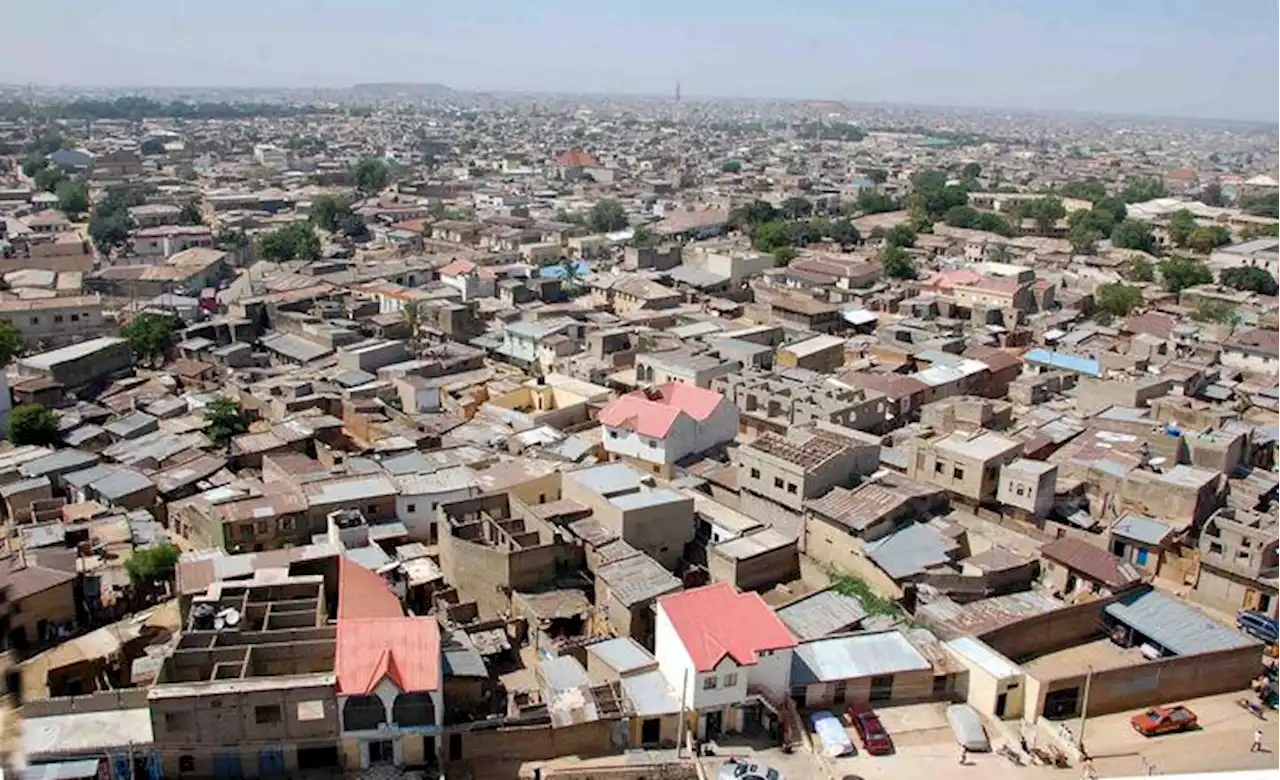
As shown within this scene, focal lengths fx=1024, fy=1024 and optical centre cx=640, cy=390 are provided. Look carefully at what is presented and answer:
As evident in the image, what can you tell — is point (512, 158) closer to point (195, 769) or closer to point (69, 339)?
point (69, 339)

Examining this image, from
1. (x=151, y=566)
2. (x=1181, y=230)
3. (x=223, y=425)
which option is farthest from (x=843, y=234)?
(x=151, y=566)

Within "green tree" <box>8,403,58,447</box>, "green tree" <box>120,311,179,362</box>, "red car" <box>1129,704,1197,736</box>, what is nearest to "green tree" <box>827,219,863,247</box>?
"green tree" <box>120,311,179,362</box>

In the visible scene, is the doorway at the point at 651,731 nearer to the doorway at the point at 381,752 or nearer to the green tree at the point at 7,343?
the doorway at the point at 381,752

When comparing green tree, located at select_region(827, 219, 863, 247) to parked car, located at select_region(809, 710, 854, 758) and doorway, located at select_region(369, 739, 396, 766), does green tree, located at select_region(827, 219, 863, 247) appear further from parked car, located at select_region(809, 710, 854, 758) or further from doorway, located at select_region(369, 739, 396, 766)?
doorway, located at select_region(369, 739, 396, 766)

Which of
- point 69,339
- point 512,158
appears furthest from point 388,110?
point 69,339

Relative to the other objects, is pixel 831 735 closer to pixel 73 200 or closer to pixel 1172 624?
pixel 1172 624

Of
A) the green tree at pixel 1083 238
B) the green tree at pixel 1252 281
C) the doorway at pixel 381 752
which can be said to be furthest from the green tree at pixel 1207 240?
the doorway at pixel 381 752
